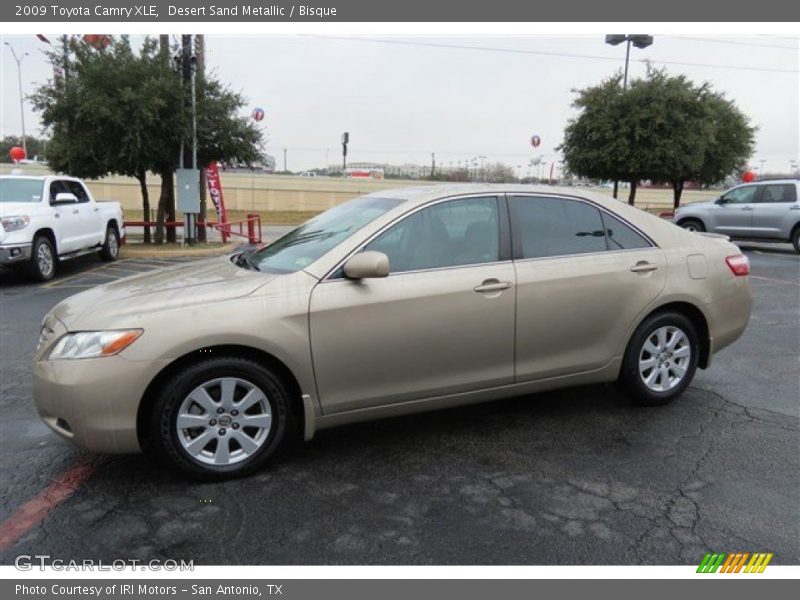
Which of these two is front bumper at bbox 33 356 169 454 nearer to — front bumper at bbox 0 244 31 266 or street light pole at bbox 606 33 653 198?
front bumper at bbox 0 244 31 266

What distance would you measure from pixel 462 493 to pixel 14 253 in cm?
894

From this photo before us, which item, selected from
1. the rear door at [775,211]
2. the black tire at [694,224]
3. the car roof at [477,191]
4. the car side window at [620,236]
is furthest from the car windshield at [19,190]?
the rear door at [775,211]

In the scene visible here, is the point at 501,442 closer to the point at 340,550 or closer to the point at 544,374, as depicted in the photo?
the point at 544,374

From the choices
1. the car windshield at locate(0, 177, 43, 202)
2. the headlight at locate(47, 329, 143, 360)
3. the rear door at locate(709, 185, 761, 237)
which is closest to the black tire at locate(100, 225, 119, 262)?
the car windshield at locate(0, 177, 43, 202)

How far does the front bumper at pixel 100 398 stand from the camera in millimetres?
3098

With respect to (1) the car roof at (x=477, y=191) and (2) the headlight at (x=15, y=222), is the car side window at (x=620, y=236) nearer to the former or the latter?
(1) the car roof at (x=477, y=191)

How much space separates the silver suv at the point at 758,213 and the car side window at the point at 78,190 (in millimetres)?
14642

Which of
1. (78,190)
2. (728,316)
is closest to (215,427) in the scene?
(728,316)

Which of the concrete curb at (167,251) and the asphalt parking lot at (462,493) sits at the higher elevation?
the concrete curb at (167,251)

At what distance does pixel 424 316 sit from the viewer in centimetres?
355

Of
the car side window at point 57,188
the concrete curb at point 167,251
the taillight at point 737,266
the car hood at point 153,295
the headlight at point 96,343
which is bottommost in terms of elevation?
the concrete curb at point 167,251

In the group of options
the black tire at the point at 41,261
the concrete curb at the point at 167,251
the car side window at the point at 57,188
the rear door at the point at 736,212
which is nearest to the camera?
the black tire at the point at 41,261

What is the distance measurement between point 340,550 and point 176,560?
717mm

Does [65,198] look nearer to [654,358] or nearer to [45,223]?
[45,223]
